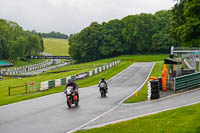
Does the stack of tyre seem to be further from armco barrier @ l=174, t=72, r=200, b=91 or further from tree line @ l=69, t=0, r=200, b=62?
tree line @ l=69, t=0, r=200, b=62

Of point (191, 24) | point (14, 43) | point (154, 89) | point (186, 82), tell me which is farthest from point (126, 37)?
point (154, 89)

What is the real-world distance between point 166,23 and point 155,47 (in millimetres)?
9687

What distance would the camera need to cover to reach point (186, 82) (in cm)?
1827

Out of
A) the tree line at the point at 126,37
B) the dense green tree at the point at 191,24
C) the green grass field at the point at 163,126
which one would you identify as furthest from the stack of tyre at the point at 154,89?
the tree line at the point at 126,37

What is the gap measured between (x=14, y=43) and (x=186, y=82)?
10926cm

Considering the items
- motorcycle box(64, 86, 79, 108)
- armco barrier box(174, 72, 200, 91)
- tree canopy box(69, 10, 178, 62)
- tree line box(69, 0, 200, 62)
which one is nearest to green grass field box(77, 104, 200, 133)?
motorcycle box(64, 86, 79, 108)

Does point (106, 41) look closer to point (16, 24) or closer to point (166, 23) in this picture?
point (166, 23)

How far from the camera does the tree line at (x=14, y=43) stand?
381 feet

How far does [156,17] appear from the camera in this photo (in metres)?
97.4

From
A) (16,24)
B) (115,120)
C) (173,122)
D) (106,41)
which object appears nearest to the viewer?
(173,122)

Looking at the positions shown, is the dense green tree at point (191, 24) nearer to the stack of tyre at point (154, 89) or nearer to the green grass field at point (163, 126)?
the stack of tyre at point (154, 89)

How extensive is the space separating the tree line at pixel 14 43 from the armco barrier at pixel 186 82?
105 meters

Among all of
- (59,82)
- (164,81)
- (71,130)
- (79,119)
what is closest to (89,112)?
(79,119)

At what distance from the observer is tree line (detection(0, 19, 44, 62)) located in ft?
381
